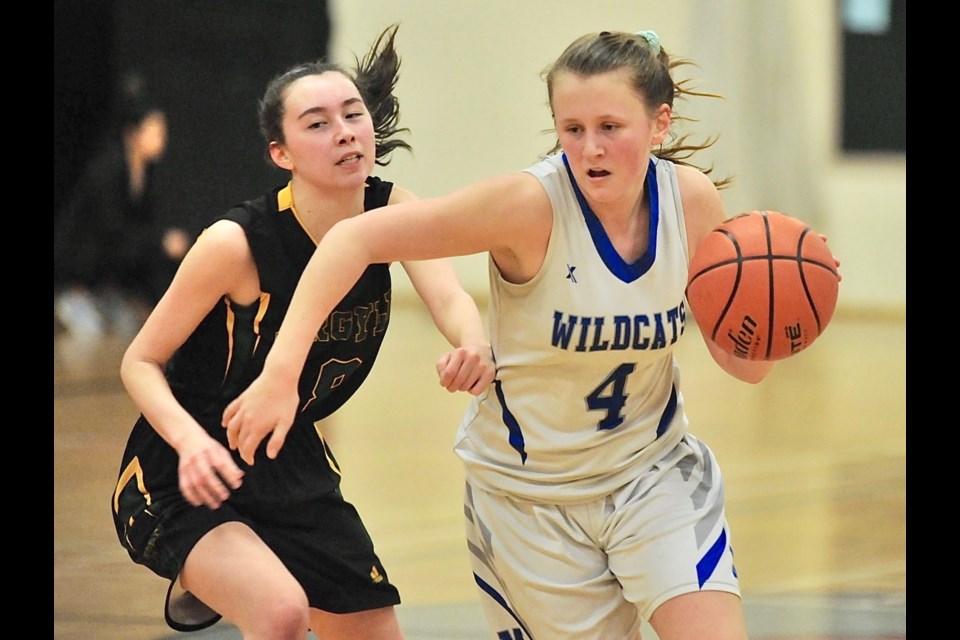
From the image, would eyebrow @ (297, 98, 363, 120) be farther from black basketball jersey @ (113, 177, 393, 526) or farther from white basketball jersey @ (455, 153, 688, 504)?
white basketball jersey @ (455, 153, 688, 504)

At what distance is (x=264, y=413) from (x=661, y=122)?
109cm

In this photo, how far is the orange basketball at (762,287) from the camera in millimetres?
3117

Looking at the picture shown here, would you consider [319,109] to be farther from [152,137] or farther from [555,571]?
[152,137]

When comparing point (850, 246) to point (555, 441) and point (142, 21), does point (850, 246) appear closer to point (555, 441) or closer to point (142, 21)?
point (142, 21)

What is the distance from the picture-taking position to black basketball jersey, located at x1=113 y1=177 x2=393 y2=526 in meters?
3.35

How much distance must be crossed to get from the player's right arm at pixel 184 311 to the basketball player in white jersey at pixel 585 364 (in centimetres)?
30

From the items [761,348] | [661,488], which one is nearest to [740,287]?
[761,348]

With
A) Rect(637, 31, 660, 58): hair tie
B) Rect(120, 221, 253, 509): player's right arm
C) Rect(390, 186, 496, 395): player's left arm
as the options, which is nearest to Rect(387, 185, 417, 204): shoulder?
Rect(390, 186, 496, 395): player's left arm

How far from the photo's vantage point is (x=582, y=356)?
306 cm

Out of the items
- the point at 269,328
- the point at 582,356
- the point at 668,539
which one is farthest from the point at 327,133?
the point at 668,539

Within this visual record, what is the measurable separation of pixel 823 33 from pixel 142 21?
680 centimetres

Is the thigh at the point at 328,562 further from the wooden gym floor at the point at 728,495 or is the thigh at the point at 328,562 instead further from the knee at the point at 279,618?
the wooden gym floor at the point at 728,495

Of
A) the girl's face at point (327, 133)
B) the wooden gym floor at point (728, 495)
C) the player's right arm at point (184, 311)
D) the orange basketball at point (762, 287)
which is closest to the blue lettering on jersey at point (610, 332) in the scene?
the orange basketball at point (762, 287)

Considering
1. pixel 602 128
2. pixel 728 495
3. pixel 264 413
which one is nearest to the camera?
pixel 264 413
